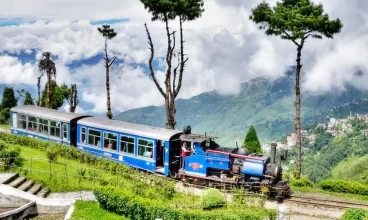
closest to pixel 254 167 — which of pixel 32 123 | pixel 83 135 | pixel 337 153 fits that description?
pixel 83 135

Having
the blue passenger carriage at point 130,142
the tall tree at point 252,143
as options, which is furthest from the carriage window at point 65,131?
the tall tree at point 252,143

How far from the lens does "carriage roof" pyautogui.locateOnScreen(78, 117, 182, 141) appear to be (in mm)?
25141

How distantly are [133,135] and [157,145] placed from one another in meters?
1.72

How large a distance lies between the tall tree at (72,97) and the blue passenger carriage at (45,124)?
14032 millimetres

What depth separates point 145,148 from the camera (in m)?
25.6

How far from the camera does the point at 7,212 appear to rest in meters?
19.4

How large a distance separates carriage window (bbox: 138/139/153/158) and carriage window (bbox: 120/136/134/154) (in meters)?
0.62

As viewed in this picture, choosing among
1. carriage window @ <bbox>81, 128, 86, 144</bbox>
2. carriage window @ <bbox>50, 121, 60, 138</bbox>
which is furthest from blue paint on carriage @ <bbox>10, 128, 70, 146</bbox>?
carriage window @ <bbox>81, 128, 86, 144</bbox>

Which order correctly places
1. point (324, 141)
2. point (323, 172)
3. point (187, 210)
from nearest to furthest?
point (187, 210), point (323, 172), point (324, 141)

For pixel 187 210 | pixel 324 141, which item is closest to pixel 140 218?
pixel 187 210

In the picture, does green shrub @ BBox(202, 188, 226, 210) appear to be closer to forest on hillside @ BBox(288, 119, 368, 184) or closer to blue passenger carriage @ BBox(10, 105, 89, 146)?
blue passenger carriage @ BBox(10, 105, 89, 146)

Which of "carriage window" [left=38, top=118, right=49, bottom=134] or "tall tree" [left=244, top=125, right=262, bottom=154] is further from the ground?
"carriage window" [left=38, top=118, right=49, bottom=134]

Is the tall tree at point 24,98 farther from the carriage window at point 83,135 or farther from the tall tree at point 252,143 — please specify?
the tall tree at point 252,143

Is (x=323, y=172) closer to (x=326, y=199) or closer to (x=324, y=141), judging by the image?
(x=324, y=141)
